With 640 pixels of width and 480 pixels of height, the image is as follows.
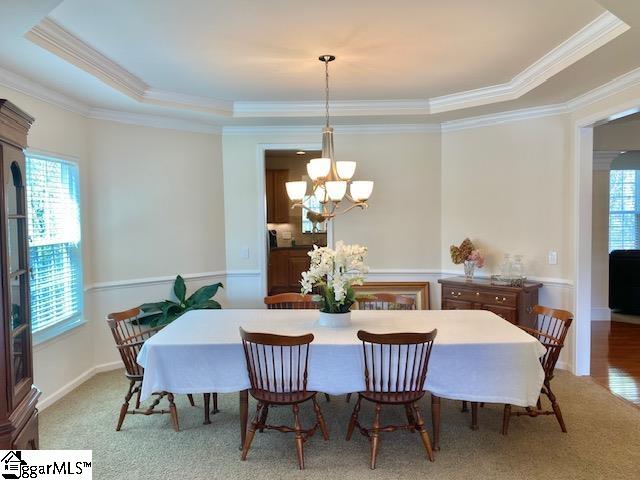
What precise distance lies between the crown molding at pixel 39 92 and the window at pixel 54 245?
0.50 meters

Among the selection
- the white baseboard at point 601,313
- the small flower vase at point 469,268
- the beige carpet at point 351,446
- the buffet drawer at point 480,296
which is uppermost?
the small flower vase at point 469,268

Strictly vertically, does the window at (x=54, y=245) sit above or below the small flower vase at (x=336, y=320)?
above

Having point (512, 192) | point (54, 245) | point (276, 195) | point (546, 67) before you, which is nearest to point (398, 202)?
point (512, 192)

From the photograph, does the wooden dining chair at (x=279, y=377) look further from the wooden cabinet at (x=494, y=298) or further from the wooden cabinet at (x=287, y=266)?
the wooden cabinet at (x=287, y=266)

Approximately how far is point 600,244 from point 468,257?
2.86m

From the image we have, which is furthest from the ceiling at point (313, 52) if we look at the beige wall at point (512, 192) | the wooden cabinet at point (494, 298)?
the wooden cabinet at point (494, 298)

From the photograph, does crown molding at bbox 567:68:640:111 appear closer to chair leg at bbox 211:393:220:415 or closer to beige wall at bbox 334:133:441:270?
beige wall at bbox 334:133:441:270

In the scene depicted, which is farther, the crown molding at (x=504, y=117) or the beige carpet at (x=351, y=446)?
the crown molding at (x=504, y=117)

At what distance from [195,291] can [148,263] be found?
23.5 inches

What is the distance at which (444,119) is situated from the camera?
492 cm

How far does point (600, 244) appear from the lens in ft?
20.5

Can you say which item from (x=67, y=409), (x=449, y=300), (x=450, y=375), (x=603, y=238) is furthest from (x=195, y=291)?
(x=603, y=238)

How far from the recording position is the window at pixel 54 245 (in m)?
3.55

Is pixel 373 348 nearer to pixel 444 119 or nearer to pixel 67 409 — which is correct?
pixel 67 409
